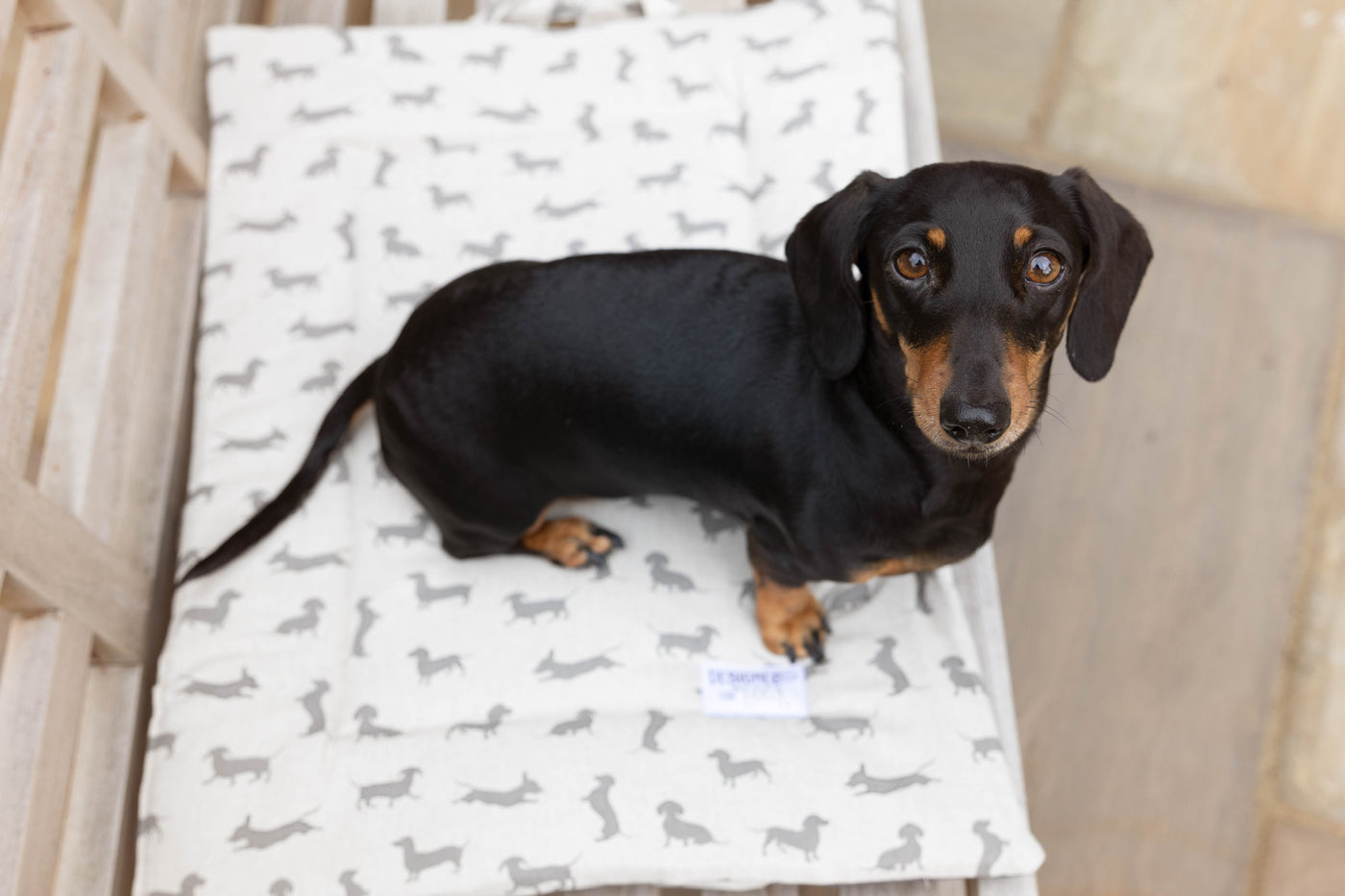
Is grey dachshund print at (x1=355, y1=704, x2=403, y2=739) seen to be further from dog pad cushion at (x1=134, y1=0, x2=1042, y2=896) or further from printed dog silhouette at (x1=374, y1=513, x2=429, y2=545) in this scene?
printed dog silhouette at (x1=374, y1=513, x2=429, y2=545)

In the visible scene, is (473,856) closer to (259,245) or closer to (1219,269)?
(259,245)

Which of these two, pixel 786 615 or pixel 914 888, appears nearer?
pixel 914 888

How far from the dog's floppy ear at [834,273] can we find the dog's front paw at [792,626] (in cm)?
66

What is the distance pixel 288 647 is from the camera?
7.14 feet

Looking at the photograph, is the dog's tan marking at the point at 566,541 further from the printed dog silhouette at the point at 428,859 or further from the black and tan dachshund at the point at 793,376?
the printed dog silhouette at the point at 428,859

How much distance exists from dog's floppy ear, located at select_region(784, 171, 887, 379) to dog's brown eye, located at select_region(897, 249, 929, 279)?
0.35 feet

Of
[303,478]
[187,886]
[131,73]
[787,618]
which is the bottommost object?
[187,886]

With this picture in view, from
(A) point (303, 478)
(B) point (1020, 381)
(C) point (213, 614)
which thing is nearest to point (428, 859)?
(C) point (213, 614)

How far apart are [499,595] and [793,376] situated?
0.90 meters

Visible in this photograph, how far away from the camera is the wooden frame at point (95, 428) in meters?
1.89

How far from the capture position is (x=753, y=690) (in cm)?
210

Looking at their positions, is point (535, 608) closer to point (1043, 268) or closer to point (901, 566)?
point (901, 566)

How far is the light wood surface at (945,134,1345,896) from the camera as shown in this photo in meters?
2.38

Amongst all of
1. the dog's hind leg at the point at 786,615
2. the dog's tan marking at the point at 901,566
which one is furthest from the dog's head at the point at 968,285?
the dog's hind leg at the point at 786,615
